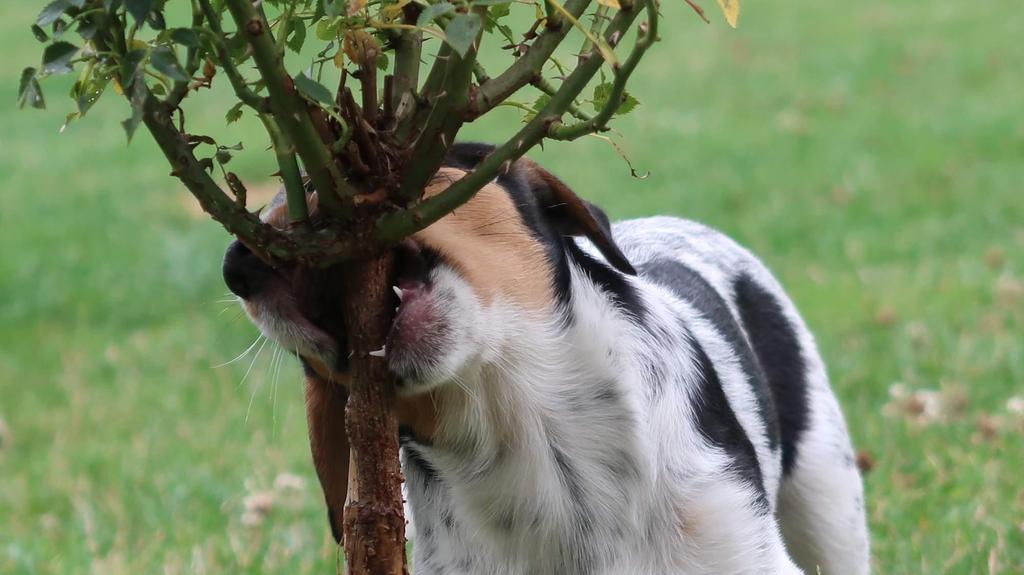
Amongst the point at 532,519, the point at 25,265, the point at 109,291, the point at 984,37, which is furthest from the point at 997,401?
the point at 984,37

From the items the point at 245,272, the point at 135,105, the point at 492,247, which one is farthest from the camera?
the point at 492,247

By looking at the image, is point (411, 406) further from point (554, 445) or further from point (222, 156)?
point (222, 156)

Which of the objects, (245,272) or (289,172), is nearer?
(289,172)

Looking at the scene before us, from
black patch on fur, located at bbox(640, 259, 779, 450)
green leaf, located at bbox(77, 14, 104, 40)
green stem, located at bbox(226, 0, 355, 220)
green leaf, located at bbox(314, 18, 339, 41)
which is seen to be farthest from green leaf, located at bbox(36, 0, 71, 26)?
black patch on fur, located at bbox(640, 259, 779, 450)

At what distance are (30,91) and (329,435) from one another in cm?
127

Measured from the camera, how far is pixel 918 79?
13.3 metres

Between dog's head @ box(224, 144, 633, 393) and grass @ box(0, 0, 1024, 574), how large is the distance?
1.11ft

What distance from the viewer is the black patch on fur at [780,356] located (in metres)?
4.69

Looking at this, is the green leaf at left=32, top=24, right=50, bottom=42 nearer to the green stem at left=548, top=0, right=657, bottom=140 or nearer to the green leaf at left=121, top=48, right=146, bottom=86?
the green leaf at left=121, top=48, right=146, bottom=86

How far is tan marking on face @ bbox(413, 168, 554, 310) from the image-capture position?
2.89 metres

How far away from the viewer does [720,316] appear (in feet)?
14.7

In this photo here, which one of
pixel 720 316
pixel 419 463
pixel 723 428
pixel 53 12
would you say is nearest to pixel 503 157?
pixel 53 12

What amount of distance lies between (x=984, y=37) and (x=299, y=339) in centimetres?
1341

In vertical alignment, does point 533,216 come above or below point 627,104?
below
